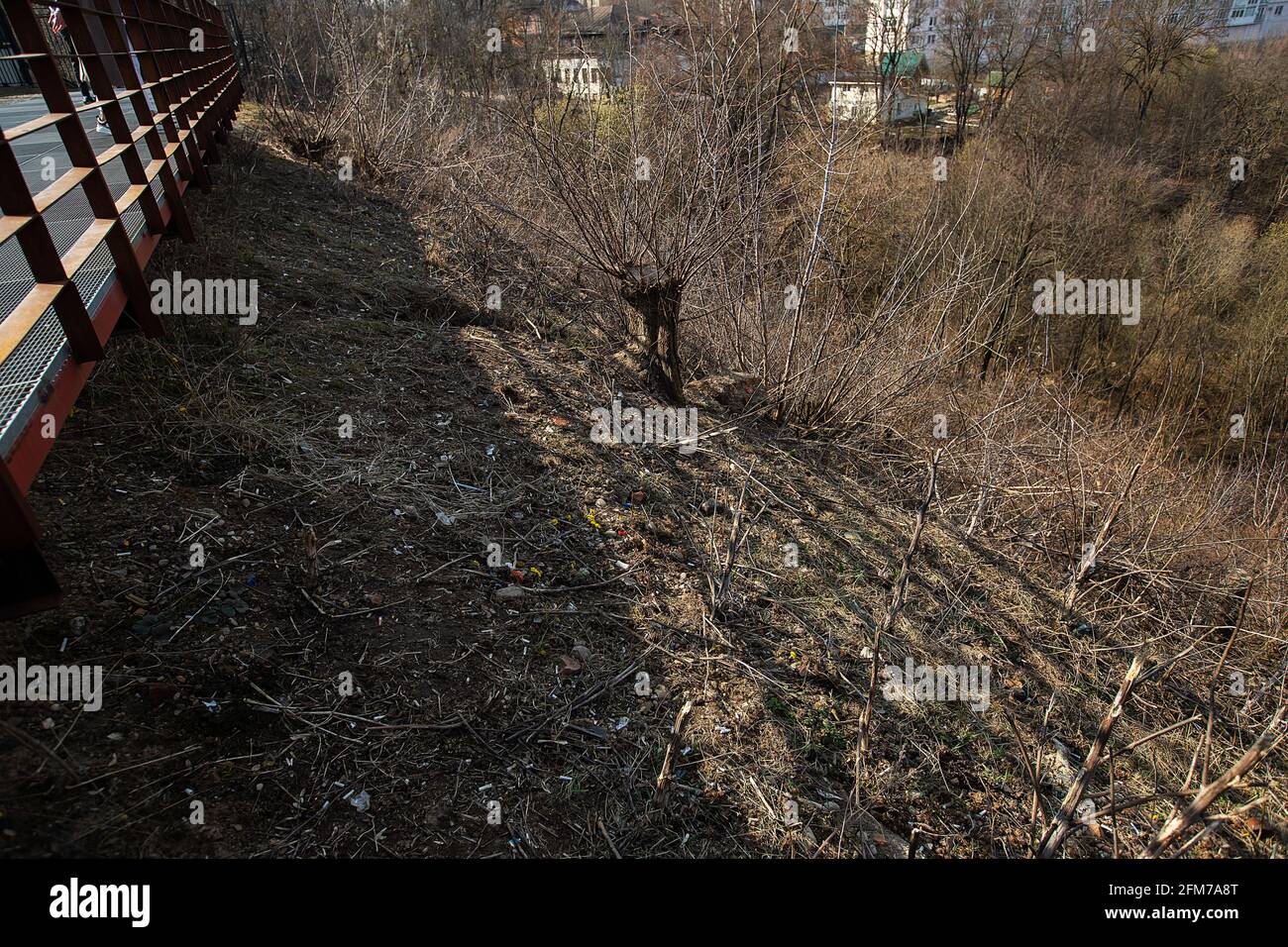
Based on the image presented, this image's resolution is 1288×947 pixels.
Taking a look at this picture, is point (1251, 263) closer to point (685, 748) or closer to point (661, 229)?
point (661, 229)

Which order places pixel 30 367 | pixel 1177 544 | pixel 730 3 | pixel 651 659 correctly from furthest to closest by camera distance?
pixel 1177 544 < pixel 730 3 < pixel 651 659 < pixel 30 367

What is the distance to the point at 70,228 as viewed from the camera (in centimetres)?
400

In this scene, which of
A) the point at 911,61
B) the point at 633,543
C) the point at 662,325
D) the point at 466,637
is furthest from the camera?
the point at 911,61

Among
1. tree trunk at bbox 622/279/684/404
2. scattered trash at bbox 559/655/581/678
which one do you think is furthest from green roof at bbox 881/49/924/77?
scattered trash at bbox 559/655/581/678

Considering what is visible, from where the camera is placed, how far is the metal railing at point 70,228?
88.7 inches

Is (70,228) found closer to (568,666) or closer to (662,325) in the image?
(568,666)

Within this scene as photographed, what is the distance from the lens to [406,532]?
3.62 meters

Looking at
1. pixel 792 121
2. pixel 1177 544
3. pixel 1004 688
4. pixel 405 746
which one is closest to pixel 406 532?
pixel 405 746

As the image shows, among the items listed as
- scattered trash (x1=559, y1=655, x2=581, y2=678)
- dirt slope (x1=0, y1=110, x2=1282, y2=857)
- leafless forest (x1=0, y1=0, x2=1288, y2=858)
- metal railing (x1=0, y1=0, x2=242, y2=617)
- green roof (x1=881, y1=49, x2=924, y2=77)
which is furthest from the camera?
green roof (x1=881, y1=49, x2=924, y2=77)

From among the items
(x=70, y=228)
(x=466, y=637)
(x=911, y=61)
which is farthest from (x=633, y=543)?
(x=911, y=61)

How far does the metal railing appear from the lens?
2252mm

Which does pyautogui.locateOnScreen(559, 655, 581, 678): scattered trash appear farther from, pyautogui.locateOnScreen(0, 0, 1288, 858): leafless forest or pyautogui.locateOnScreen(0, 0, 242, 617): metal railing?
pyautogui.locateOnScreen(0, 0, 242, 617): metal railing

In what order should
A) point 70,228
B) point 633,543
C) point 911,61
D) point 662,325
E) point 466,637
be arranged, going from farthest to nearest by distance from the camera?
point 911,61 → point 662,325 → point 633,543 → point 70,228 → point 466,637

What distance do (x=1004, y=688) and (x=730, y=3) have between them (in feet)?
16.0
